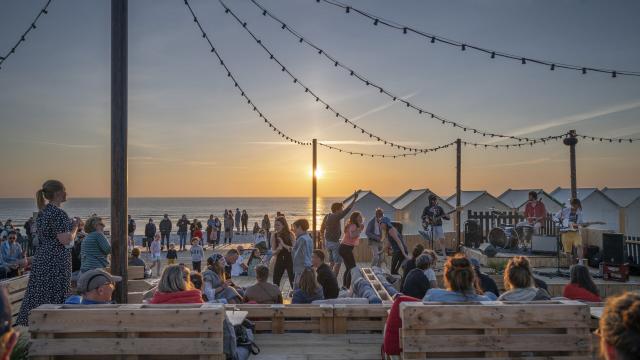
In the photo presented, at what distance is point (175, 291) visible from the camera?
4.70m

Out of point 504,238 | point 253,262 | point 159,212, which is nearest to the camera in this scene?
point 253,262

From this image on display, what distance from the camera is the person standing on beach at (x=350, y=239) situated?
32.8ft

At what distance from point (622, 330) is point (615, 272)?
38.6 feet

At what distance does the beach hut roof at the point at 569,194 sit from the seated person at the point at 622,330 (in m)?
27.4

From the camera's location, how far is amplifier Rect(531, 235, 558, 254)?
14297 mm

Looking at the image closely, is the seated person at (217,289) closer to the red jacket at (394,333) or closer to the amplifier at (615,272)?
the red jacket at (394,333)

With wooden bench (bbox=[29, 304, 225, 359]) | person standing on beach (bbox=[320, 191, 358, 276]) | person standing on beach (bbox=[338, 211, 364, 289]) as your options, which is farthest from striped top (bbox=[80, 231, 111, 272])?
person standing on beach (bbox=[320, 191, 358, 276])

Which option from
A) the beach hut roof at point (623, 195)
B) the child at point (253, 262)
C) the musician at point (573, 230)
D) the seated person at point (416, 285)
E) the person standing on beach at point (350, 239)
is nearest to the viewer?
the seated person at point (416, 285)

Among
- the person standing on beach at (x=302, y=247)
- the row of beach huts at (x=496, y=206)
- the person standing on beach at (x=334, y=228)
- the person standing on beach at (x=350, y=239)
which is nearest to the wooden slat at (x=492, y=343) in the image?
the person standing on beach at (x=302, y=247)

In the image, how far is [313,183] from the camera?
1738 cm

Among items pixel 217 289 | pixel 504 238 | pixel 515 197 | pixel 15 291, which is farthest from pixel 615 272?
pixel 515 197

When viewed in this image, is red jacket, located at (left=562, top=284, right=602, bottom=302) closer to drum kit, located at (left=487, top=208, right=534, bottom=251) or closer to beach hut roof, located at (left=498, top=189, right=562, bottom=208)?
drum kit, located at (left=487, top=208, right=534, bottom=251)

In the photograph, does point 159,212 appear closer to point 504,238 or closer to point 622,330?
point 504,238

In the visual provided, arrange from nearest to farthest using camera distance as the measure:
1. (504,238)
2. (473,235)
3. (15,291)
→ (15,291) → (504,238) → (473,235)
